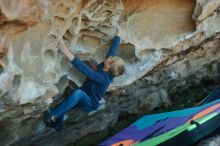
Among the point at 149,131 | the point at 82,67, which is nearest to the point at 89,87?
the point at 82,67

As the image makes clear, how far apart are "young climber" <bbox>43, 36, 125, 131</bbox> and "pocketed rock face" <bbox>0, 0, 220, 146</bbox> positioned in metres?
0.14

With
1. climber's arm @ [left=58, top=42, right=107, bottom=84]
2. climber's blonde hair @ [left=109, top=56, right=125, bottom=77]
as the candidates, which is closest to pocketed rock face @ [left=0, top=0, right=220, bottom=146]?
climber's arm @ [left=58, top=42, right=107, bottom=84]

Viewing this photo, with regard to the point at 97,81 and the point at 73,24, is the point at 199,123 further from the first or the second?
the point at 73,24

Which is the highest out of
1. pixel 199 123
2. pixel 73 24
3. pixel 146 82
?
pixel 73 24

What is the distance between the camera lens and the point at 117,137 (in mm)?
6543

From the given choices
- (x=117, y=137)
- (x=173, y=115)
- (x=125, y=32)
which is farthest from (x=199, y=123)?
(x=125, y=32)

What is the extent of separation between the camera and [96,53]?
6.39 metres

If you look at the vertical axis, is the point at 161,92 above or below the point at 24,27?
below

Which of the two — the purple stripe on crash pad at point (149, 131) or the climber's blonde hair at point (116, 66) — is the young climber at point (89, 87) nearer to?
the climber's blonde hair at point (116, 66)

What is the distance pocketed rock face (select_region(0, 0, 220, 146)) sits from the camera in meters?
5.27

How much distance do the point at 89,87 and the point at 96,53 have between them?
0.49 meters

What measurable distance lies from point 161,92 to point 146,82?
1.29 feet

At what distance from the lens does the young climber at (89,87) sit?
5.97 meters

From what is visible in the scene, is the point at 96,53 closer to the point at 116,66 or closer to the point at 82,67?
the point at 116,66
